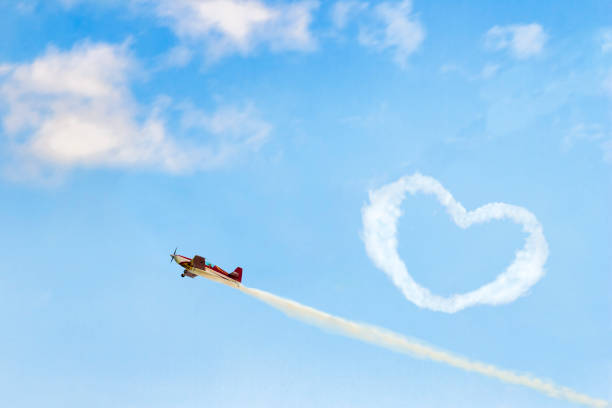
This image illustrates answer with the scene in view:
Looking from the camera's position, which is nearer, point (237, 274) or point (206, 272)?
point (206, 272)

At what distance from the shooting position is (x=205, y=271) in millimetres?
95938

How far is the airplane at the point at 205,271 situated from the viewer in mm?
95125

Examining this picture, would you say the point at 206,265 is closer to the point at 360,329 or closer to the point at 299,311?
the point at 299,311

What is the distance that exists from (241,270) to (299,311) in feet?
64.1

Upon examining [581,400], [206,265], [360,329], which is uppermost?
[206,265]

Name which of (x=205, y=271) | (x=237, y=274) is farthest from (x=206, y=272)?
(x=237, y=274)

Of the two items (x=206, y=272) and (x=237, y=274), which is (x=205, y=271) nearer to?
(x=206, y=272)

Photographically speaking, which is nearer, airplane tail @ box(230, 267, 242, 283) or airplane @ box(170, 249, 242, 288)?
airplane @ box(170, 249, 242, 288)

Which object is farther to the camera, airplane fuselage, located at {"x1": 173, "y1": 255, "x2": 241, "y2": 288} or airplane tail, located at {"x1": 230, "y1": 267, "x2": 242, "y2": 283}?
airplane tail, located at {"x1": 230, "y1": 267, "x2": 242, "y2": 283}

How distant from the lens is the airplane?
95.1 m

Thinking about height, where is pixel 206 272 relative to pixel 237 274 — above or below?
below

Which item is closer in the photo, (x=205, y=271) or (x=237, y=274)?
(x=205, y=271)

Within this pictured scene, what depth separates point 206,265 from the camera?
315ft

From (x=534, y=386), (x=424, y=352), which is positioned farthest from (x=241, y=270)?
(x=534, y=386)
